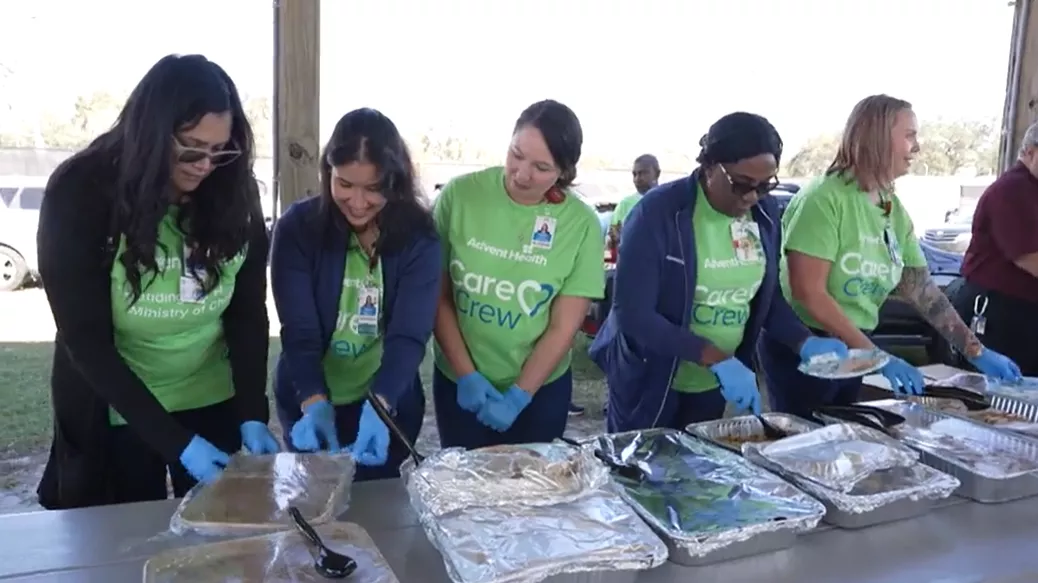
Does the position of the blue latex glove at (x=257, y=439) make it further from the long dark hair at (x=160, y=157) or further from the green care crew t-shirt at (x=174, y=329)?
the long dark hair at (x=160, y=157)

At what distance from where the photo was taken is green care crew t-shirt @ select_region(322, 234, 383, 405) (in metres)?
1.55

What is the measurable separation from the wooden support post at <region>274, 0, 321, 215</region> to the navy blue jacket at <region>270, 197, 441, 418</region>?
705 mm

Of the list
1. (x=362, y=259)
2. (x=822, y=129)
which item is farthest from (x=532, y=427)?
(x=822, y=129)

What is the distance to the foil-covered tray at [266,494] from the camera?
1046 millimetres

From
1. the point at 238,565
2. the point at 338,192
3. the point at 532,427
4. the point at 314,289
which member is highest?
the point at 338,192

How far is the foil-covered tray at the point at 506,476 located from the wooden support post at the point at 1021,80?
3.02 m

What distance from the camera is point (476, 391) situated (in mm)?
1652

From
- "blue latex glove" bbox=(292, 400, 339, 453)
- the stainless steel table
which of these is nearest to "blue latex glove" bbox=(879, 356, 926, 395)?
the stainless steel table

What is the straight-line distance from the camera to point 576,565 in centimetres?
94

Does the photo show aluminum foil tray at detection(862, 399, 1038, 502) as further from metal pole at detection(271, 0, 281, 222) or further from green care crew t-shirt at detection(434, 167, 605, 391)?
metal pole at detection(271, 0, 281, 222)

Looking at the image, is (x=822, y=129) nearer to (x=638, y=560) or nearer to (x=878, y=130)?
(x=878, y=130)

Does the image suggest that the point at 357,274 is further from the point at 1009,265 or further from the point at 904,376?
the point at 1009,265

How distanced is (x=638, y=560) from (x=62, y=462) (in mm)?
1054

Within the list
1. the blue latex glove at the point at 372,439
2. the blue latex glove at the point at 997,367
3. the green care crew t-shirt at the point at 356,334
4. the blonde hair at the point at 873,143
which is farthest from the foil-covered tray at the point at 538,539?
the blue latex glove at the point at 997,367
